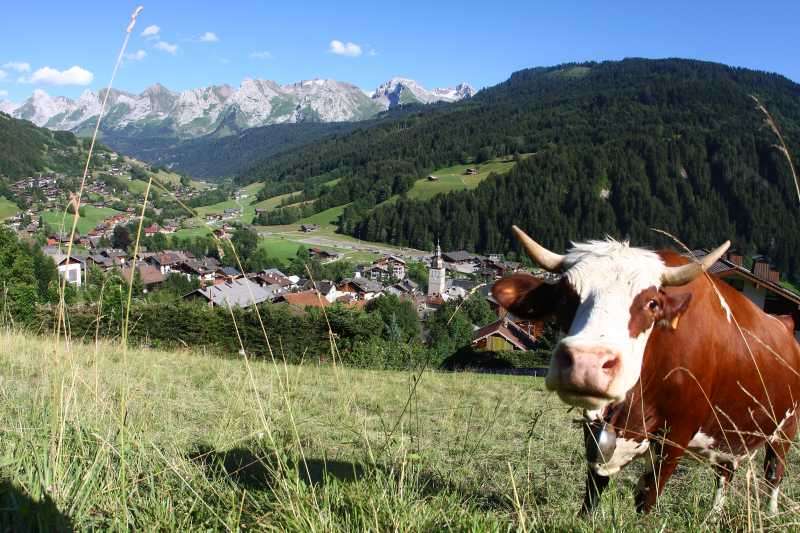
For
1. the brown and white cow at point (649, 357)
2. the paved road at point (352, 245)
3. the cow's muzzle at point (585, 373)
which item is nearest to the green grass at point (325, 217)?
the paved road at point (352, 245)

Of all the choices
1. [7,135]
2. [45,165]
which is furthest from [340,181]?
[7,135]

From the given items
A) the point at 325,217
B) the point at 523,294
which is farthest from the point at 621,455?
the point at 325,217

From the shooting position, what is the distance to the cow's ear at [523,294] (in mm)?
2783

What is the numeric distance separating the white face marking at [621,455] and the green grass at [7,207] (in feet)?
347

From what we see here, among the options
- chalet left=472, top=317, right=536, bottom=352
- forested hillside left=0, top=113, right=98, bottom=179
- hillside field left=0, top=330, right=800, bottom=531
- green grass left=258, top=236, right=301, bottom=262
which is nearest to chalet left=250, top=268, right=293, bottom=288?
green grass left=258, top=236, right=301, bottom=262

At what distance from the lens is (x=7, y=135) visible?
522 feet

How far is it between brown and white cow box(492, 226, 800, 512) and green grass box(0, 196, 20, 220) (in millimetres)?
105692

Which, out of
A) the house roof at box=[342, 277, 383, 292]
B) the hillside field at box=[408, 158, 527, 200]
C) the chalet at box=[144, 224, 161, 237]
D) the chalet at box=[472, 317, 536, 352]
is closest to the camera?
the chalet at box=[472, 317, 536, 352]

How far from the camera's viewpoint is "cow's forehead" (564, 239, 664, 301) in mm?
2309

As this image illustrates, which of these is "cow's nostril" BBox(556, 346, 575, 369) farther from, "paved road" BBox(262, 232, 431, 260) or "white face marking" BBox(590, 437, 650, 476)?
"paved road" BBox(262, 232, 431, 260)

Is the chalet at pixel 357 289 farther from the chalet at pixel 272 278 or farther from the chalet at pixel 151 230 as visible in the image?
the chalet at pixel 151 230

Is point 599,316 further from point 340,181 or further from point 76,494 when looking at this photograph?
point 340,181

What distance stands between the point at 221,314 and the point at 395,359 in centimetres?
800

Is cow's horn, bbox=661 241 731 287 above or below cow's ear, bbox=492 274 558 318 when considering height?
above
